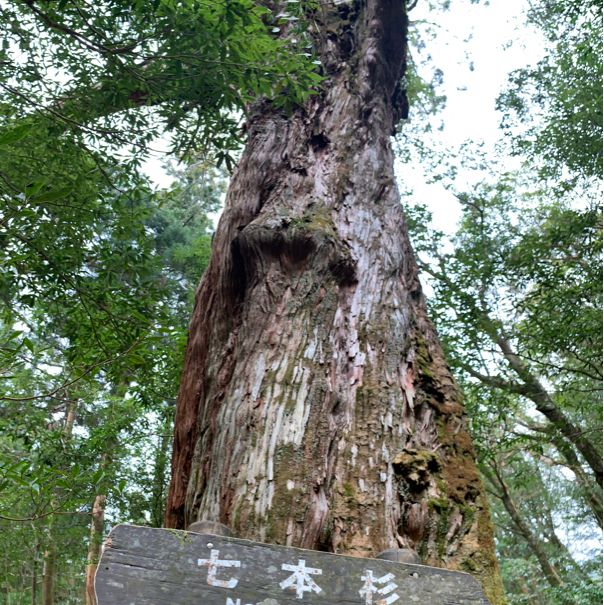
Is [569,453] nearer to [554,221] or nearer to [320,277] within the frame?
[554,221]

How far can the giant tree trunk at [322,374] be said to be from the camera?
2.02 m

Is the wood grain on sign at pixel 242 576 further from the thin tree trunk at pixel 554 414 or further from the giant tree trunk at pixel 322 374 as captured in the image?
the thin tree trunk at pixel 554 414

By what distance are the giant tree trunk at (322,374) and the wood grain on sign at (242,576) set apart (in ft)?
1.44

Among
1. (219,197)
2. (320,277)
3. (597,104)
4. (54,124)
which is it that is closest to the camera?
(320,277)

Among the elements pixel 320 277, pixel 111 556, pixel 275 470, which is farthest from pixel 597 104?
pixel 111 556

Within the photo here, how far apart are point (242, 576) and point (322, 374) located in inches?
41.4

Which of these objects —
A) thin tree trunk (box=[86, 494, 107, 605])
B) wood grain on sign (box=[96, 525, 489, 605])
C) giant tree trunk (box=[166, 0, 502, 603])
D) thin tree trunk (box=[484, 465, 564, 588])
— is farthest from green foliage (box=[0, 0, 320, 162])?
thin tree trunk (box=[484, 465, 564, 588])

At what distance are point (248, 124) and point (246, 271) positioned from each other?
1.36 m

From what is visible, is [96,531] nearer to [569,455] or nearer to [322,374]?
[569,455]

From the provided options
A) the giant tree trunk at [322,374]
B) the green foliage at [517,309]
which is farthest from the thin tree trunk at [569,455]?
the giant tree trunk at [322,374]

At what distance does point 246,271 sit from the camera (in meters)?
2.90

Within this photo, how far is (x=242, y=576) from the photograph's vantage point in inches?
54.2

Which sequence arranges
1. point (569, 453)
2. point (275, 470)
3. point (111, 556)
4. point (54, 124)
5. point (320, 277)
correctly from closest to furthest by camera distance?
point (111, 556)
point (275, 470)
point (320, 277)
point (54, 124)
point (569, 453)

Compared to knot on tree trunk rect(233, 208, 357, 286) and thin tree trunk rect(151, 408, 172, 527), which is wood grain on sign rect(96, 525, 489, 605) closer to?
knot on tree trunk rect(233, 208, 357, 286)
